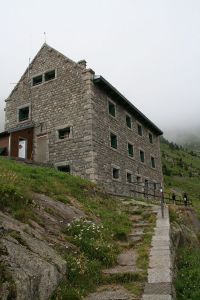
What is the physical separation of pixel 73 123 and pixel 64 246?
1570cm

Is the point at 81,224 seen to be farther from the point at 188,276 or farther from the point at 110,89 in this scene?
the point at 110,89

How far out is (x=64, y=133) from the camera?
23844 mm

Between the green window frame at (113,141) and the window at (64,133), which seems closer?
the window at (64,133)

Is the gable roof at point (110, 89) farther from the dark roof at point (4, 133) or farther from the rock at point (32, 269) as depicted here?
the rock at point (32, 269)

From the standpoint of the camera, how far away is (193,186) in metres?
71.1

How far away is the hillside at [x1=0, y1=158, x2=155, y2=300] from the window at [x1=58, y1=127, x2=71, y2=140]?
10.4 metres

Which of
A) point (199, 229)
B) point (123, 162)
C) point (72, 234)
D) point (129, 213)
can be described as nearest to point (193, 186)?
point (123, 162)

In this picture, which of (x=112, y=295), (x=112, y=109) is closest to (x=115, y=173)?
(x=112, y=109)

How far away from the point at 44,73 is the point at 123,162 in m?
8.64

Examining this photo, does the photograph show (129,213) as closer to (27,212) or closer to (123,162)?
(27,212)

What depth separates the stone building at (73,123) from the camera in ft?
73.5

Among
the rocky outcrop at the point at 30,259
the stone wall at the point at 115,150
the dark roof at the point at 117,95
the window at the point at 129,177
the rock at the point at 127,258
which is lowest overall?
the rock at the point at 127,258

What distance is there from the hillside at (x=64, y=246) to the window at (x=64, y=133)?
34.2 ft

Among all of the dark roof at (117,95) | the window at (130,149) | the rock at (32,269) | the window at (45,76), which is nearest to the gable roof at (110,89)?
the dark roof at (117,95)
